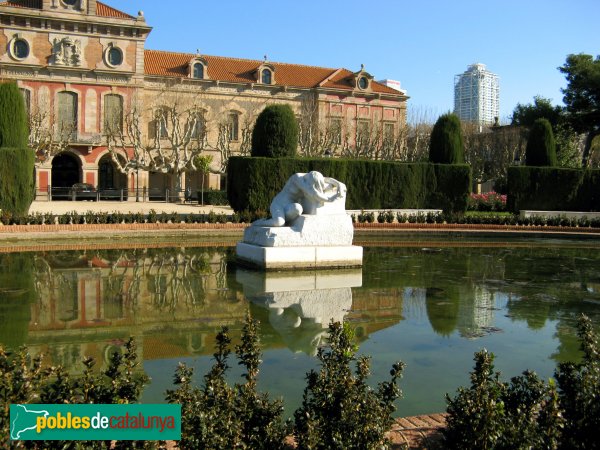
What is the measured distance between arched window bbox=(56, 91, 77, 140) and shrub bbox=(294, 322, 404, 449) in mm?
37892

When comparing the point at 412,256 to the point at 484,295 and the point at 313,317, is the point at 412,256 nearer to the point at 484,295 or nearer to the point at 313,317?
the point at 484,295

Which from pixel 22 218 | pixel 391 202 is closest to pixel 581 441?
pixel 22 218

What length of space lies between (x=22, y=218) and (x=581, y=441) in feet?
51.1

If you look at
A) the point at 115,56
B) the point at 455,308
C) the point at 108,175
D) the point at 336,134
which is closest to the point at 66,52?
the point at 115,56

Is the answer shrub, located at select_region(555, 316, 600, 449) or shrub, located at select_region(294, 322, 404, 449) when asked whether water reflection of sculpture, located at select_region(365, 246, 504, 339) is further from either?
shrub, located at select_region(294, 322, 404, 449)

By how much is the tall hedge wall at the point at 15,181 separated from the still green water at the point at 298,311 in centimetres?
590

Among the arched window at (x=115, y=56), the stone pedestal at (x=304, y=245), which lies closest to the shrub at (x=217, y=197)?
the arched window at (x=115, y=56)

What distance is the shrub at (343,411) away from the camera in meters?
3.37

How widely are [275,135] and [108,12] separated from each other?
23.6m

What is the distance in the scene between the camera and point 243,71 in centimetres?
4628

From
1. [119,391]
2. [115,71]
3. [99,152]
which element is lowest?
A: [119,391]

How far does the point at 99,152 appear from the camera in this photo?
3888 centimetres

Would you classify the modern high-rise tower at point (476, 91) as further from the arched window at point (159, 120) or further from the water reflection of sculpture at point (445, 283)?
the water reflection of sculpture at point (445, 283)

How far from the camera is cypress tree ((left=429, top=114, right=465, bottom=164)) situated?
2444 cm
